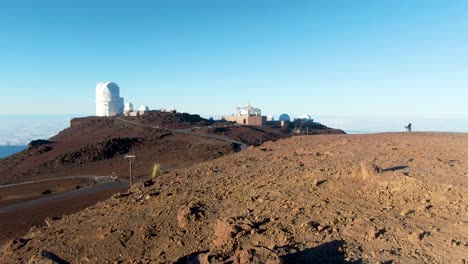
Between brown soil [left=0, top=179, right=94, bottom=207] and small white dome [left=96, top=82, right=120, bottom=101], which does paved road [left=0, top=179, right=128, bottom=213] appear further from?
small white dome [left=96, top=82, right=120, bottom=101]

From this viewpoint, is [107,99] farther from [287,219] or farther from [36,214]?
[287,219]

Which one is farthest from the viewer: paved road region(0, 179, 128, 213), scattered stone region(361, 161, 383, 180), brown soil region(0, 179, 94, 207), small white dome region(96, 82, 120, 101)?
small white dome region(96, 82, 120, 101)

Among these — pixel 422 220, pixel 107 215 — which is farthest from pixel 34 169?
pixel 422 220

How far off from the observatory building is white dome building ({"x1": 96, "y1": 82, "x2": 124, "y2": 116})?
89.2 feet

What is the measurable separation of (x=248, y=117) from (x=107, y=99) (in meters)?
34.5

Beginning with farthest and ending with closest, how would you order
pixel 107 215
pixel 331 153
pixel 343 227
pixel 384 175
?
pixel 331 153 < pixel 107 215 < pixel 384 175 < pixel 343 227

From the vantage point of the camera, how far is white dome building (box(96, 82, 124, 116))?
7969 centimetres

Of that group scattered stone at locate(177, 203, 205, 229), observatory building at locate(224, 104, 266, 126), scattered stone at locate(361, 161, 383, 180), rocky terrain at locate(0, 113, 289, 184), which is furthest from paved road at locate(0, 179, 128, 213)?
observatory building at locate(224, 104, 266, 126)

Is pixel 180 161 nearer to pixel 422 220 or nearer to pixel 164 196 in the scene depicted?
pixel 164 196

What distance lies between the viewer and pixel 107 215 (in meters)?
8.81

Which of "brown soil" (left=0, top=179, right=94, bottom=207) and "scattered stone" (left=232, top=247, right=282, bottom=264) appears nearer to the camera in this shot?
"scattered stone" (left=232, top=247, right=282, bottom=264)

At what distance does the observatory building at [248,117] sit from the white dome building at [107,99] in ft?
89.2

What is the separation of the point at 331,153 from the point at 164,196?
19.3ft

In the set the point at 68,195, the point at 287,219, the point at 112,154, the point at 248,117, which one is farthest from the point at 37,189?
the point at 248,117
